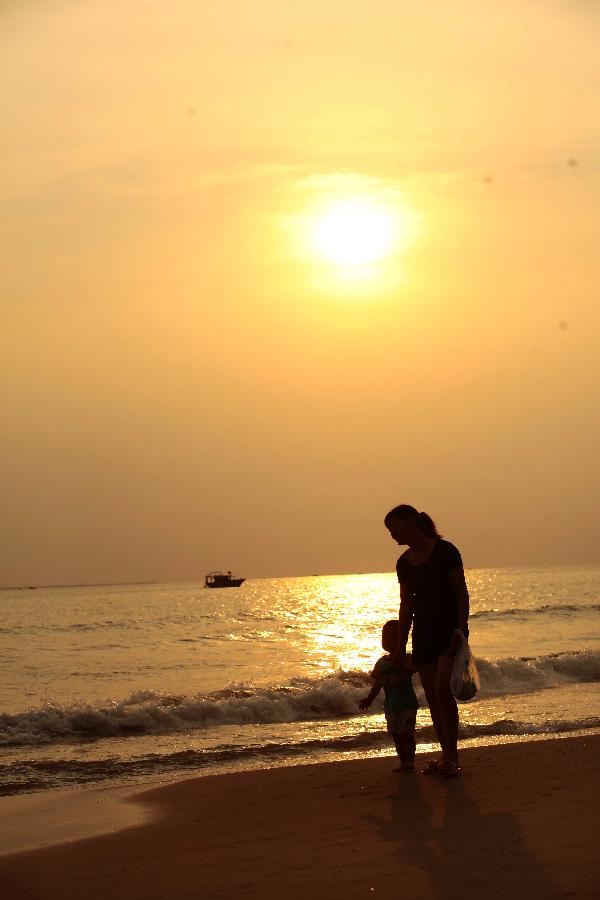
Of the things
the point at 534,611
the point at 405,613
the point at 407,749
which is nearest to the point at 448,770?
the point at 407,749

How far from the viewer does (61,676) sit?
2167cm

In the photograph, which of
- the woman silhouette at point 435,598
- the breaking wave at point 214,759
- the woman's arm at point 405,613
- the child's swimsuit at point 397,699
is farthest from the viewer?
the breaking wave at point 214,759

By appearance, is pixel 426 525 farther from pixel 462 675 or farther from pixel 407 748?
pixel 407 748

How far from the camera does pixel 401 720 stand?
7770mm

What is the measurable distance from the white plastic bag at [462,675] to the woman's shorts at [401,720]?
2.74 feet

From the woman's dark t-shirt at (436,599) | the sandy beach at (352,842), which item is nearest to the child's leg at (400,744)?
the sandy beach at (352,842)

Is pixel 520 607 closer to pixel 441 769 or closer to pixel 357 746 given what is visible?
pixel 357 746

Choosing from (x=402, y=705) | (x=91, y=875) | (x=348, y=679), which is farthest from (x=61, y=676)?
(x=91, y=875)

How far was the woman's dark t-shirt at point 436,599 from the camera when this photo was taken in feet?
23.4

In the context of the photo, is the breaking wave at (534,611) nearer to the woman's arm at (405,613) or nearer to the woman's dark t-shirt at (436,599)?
the woman's arm at (405,613)

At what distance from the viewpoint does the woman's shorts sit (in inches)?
305

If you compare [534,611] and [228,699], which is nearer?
[228,699]

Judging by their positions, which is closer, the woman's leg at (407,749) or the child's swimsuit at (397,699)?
the child's swimsuit at (397,699)

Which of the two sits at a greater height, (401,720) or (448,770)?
(401,720)
